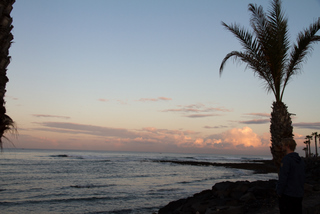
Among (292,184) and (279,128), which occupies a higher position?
(279,128)

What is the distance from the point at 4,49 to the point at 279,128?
376 inches

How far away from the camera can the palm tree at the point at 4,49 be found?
3023 mm

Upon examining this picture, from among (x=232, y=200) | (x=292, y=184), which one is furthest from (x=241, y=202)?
(x=292, y=184)

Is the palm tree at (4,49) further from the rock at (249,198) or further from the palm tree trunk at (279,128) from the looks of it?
the palm tree trunk at (279,128)

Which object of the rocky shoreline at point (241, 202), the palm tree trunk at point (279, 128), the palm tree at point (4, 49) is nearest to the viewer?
the palm tree at point (4, 49)

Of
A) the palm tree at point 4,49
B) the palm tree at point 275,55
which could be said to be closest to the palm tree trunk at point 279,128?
the palm tree at point 275,55

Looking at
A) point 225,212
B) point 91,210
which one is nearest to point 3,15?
point 225,212

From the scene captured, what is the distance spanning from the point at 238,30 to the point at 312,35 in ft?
9.29

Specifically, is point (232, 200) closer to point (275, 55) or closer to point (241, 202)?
point (241, 202)

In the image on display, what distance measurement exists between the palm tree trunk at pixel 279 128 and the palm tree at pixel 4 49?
30.3ft

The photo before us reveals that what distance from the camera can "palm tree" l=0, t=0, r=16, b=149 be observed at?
9.92 ft

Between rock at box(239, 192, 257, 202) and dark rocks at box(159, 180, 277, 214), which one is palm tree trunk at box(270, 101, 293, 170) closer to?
dark rocks at box(159, 180, 277, 214)

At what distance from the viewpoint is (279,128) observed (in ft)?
32.3

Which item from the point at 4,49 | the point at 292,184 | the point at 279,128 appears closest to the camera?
the point at 4,49
